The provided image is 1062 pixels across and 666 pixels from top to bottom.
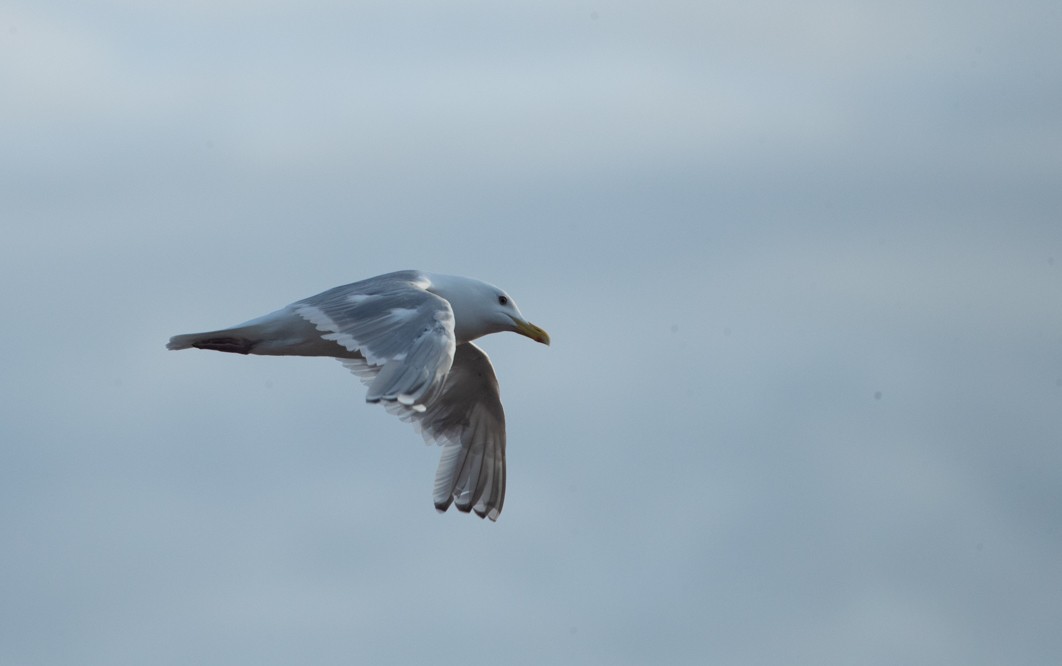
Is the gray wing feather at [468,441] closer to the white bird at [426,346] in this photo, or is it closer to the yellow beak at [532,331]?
the white bird at [426,346]

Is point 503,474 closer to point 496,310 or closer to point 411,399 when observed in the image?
point 496,310

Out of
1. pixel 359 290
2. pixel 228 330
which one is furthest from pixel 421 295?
pixel 228 330

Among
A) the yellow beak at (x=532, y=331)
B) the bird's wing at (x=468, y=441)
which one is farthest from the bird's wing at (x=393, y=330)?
the bird's wing at (x=468, y=441)

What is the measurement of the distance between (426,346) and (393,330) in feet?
1.82

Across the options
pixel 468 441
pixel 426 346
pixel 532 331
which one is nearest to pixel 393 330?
Answer: pixel 426 346

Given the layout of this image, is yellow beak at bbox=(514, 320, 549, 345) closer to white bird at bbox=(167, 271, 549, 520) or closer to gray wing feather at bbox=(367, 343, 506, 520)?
white bird at bbox=(167, 271, 549, 520)

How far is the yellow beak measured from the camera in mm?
14984

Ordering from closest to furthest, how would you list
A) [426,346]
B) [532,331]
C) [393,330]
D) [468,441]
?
1. [426,346]
2. [393,330]
3. [532,331]
4. [468,441]

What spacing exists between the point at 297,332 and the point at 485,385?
255 centimetres

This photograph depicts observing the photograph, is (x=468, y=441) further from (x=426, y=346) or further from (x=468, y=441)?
(x=426, y=346)

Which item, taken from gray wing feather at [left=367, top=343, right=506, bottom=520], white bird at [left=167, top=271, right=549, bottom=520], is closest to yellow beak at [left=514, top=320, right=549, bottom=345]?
white bird at [left=167, top=271, right=549, bottom=520]

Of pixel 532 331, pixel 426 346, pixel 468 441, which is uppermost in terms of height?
pixel 532 331

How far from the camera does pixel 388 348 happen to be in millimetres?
12531

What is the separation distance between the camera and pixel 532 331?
49.4 feet
